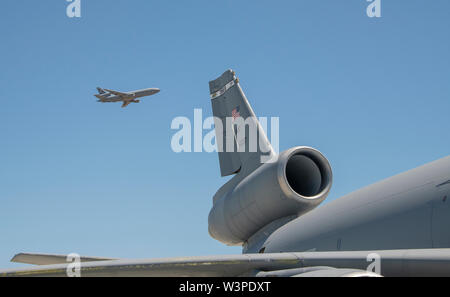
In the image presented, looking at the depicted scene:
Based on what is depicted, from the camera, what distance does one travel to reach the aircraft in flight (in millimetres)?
4559

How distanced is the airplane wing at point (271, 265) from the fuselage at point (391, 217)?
45.5 inches

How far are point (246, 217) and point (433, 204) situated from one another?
5126 mm

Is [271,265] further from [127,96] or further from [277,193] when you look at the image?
[127,96]

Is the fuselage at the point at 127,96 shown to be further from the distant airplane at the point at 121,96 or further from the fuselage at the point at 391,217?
the fuselage at the point at 391,217

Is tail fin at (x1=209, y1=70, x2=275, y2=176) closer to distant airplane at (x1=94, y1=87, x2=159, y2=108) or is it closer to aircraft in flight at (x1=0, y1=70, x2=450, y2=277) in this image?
aircraft in flight at (x1=0, y1=70, x2=450, y2=277)

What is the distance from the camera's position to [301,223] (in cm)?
853

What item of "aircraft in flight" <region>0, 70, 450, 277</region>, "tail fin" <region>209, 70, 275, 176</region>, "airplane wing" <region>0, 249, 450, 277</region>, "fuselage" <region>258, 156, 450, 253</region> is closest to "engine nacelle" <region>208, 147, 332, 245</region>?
"aircraft in flight" <region>0, 70, 450, 277</region>

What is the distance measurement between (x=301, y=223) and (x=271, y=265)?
12.2 feet

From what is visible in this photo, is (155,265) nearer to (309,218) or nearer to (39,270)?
(39,270)

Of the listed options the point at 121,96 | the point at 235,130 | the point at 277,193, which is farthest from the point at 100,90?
the point at 277,193

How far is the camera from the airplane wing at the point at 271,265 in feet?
14.0

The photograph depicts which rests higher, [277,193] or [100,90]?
[100,90]

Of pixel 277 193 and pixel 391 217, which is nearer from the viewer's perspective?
pixel 391 217
